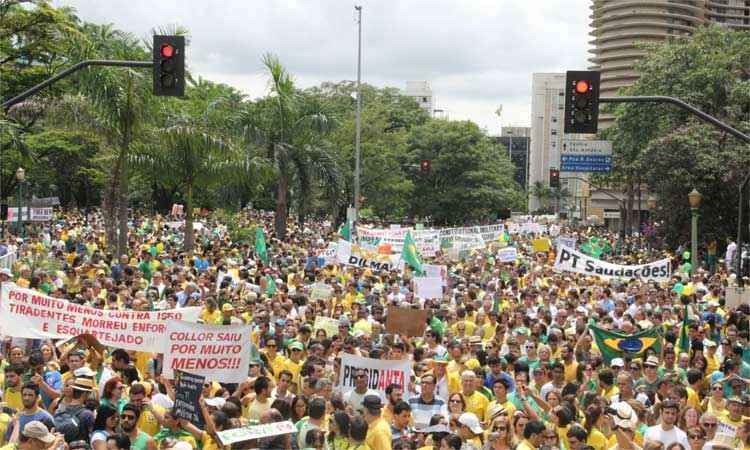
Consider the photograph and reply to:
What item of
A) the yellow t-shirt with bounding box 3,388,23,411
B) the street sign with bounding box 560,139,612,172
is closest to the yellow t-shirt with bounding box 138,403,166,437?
the yellow t-shirt with bounding box 3,388,23,411

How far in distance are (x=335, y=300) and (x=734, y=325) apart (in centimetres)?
636

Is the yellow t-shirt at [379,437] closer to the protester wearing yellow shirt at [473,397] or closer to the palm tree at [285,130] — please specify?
the protester wearing yellow shirt at [473,397]

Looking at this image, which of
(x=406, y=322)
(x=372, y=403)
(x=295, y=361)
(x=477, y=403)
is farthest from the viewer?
(x=406, y=322)

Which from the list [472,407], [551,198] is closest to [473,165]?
[472,407]

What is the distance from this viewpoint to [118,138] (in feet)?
99.1

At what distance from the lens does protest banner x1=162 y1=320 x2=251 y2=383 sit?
10562 millimetres

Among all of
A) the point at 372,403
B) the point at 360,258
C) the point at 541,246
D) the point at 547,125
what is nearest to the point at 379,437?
the point at 372,403

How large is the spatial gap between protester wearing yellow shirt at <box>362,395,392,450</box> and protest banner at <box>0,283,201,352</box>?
3.59 meters

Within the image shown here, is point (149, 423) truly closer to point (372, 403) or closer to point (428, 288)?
point (372, 403)

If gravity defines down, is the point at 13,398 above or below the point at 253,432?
below

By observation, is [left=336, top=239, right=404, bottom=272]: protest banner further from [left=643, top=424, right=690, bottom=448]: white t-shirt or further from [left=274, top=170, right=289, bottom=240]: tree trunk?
[left=274, top=170, right=289, bottom=240]: tree trunk

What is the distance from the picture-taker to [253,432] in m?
7.68

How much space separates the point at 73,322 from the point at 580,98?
743 cm

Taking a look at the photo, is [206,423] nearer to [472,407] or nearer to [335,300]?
[472,407]
